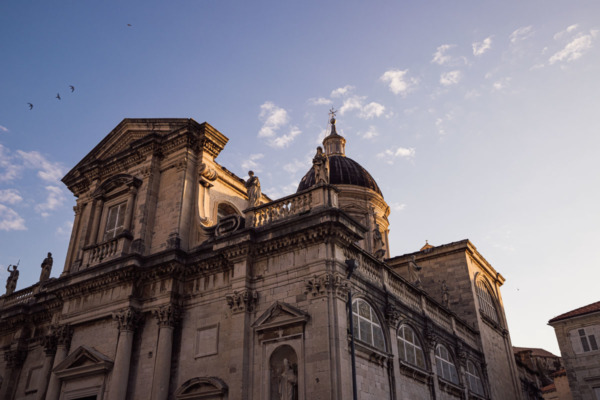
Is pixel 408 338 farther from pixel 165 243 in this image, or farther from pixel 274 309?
pixel 165 243

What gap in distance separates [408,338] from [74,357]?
12.4 m

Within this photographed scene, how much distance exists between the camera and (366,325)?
1675 centimetres

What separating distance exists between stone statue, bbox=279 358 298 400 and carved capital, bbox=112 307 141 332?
655 centimetres

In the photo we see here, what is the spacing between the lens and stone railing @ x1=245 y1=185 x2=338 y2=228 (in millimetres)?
16984

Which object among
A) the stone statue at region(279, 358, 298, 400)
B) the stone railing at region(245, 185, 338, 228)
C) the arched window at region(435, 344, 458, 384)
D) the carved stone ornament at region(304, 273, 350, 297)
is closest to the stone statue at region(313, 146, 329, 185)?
the stone railing at region(245, 185, 338, 228)

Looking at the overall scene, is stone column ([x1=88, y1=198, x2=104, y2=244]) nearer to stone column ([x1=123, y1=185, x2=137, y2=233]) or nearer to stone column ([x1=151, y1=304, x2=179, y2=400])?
stone column ([x1=123, y1=185, x2=137, y2=233])

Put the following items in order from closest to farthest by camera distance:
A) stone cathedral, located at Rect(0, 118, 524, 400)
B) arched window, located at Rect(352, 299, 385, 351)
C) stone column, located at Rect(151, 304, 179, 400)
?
stone cathedral, located at Rect(0, 118, 524, 400) → arched window, located at Rect(352, 299, 385, 351) → stone column, located at Rect(151, 304, 179, 400)

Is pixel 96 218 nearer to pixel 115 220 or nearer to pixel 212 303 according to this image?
pixel 115 220

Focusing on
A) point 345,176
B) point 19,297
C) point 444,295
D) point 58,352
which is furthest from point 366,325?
point 19,297

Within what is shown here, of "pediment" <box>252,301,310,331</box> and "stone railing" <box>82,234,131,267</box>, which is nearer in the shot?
"pediment" <box>252,301,310,331</box>

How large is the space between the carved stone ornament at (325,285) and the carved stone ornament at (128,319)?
6909 mm

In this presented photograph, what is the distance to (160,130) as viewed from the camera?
2305 centimetres

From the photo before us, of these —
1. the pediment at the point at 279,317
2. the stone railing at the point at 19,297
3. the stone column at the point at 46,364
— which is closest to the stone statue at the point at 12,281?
the stone railing at the point at 19,297

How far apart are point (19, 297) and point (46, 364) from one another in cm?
746
